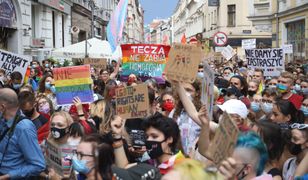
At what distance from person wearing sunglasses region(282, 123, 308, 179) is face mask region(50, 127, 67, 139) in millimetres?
2162

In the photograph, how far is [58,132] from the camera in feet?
17.3

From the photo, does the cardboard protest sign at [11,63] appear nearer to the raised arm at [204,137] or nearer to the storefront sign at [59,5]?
the raised arm at [204,137]

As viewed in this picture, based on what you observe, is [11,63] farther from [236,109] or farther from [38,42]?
[38,42]

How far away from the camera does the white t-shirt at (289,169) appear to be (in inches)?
177

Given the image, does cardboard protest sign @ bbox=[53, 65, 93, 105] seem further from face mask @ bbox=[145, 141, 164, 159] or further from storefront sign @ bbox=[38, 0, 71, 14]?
storefront sign @ bbox=[38, 0, 71, 14]

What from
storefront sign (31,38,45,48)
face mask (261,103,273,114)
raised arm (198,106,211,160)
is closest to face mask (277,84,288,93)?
face mask (261,103,273,114)

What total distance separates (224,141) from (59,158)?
6.39 ft

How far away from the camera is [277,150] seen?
4.50 m

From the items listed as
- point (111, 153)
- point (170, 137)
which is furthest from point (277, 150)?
point (111, 153)

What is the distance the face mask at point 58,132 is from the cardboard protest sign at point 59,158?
180mm

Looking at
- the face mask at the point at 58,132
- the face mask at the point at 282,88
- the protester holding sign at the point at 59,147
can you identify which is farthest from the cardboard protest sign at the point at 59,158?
the face mask at the point at 282,88

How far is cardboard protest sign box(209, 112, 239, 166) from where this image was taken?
3.26 metres

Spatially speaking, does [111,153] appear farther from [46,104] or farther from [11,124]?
[46,104]

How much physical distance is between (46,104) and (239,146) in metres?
4.56
